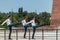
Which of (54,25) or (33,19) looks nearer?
(33,19)

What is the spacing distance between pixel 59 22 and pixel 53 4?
1933 millimetres

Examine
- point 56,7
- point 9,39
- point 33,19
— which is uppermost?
point 56,7

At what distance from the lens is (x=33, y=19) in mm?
15992

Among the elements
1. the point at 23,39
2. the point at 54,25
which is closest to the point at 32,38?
the point at 23,39

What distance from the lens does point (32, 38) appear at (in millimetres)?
16172

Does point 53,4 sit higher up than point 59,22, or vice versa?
point 53,4

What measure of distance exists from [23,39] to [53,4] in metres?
14.0

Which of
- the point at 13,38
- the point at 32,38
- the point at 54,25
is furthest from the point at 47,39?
the point at 54,25

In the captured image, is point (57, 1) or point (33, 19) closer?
point (33, 19)

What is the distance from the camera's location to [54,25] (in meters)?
29.0

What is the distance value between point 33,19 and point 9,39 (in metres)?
1.73

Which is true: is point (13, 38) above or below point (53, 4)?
below

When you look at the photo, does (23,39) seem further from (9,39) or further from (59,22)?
(59,22)

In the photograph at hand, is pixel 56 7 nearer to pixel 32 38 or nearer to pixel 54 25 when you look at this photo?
pixel 54 25
